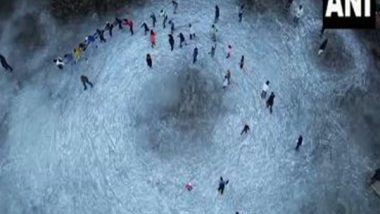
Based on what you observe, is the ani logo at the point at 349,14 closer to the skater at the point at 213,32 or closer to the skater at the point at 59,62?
the skater at the point at 213,32

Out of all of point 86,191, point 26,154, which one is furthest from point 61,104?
point 86,191

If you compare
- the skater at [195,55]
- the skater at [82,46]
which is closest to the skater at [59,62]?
the skater at [82,46]

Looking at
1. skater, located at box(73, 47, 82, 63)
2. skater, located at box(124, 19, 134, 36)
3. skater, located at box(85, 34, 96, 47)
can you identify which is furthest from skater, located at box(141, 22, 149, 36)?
skater, located at box(73, 47, 82, 63)

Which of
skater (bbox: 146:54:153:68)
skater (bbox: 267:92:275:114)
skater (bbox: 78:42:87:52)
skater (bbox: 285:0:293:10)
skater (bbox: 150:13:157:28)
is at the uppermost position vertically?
skater (bbox: 285:0:293:10)

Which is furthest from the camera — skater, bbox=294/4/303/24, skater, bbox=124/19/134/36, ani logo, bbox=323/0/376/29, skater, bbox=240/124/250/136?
skater, bbox=294/4/303/24

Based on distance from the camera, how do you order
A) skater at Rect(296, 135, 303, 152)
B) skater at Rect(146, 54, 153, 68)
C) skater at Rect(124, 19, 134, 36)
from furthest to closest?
skater at Rect(124, 19, 134, 36) → skater at Rect(146, 54, 153, 68) → skater at Rect(296, 135, 303, 152)

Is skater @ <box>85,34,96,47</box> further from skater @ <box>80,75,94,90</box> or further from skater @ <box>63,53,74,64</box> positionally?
skater @ <box>80,75,94,90</box>
